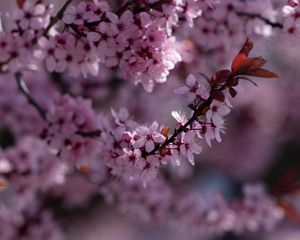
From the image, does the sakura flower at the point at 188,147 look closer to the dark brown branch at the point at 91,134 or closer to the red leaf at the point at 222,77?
the red leaf at the point at 222,77

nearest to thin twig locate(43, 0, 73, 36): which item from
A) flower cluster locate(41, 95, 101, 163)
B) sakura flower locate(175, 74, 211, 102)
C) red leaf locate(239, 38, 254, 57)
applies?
flower cluster locate(41, 95, 101, 163)

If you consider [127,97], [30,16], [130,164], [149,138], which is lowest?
[127,97]

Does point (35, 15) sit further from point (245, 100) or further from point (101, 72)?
point (245, 100)

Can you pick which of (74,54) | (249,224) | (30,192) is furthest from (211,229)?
(74,54)

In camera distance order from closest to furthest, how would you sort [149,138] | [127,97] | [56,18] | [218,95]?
[218,95] < [149,138] < [56,18] < [127,97]

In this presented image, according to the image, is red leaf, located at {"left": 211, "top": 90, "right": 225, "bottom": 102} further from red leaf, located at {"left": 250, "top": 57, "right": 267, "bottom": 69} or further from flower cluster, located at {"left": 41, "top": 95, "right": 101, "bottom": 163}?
flower cluster, located at {"left": 41, "top": 95, "right": 101, "bottom": 163}

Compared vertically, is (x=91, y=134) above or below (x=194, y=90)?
below

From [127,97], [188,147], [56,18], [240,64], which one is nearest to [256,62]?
[240,64]

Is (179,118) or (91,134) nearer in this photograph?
(179,118)

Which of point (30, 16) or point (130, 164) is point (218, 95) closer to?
point (130, 164)
